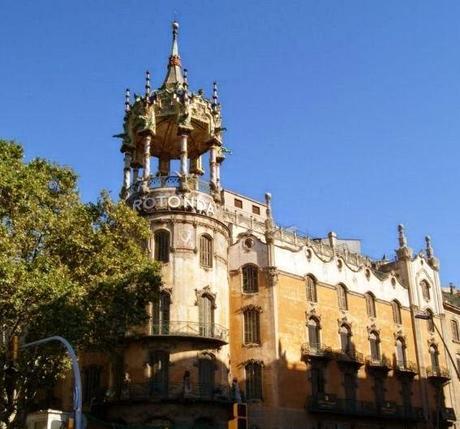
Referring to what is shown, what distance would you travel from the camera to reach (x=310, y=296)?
48.4 metres

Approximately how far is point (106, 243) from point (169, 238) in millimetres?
9613

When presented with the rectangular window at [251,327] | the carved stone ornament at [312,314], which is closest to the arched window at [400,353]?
the carved stone ornament at [312,314]

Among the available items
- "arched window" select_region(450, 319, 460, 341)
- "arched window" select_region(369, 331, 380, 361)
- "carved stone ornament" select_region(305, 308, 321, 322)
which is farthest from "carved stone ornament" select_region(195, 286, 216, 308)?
"arched window" select_region(450, 319, 460, 341)

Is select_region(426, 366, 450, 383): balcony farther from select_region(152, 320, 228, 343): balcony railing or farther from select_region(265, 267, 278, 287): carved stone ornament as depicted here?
select_region(152, 320, 228, 343): balcony railing

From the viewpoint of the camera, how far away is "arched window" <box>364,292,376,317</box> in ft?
174

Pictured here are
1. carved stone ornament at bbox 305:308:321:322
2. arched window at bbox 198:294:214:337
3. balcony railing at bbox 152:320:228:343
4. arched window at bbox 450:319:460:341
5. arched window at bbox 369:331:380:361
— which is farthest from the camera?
arched window at bbox 450:319:460:341

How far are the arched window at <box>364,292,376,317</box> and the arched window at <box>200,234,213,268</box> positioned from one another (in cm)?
1543

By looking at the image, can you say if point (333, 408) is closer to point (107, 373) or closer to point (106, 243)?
point (107, 373)

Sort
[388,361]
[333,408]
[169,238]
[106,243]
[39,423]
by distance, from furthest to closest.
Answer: [388,361], [333,408], [169,238], [39,423], [106,243]

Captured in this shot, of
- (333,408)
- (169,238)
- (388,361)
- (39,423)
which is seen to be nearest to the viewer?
(39,423)

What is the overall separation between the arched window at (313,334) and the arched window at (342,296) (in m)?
3.55

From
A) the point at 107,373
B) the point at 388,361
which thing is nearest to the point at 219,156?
the point at 107,373

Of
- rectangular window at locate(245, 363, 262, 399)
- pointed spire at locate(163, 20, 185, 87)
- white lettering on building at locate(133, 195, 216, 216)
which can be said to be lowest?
rectangular window at locate(245, 363, 262, 399)

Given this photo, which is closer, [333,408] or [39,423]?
[39,423]
